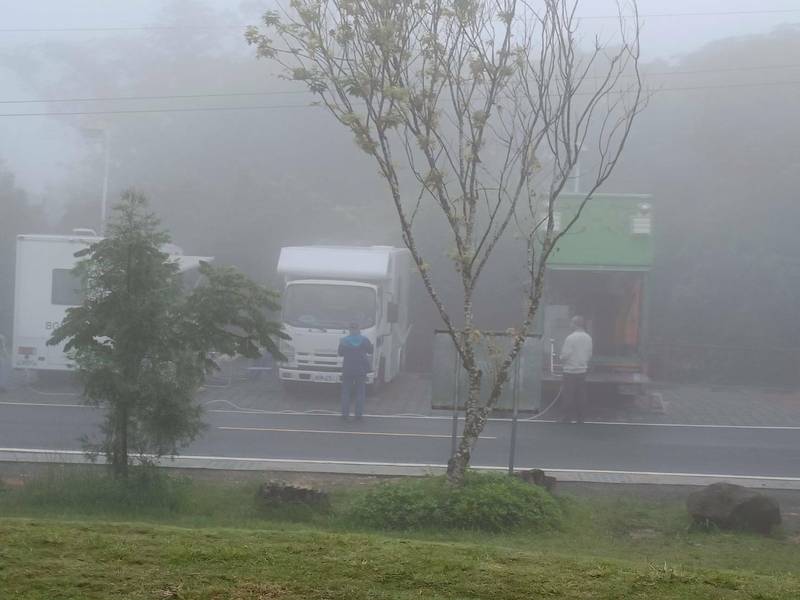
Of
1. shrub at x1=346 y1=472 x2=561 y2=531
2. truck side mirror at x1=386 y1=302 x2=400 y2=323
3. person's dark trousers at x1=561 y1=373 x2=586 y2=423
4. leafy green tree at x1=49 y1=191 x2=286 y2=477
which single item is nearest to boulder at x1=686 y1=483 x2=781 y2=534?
shrub at x1=346 y1=472 x2=561 y2=531

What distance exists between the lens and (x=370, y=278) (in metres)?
21.2

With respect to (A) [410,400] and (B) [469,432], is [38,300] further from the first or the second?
(B) [469,432]

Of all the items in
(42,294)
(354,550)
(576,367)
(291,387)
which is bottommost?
(291,387)

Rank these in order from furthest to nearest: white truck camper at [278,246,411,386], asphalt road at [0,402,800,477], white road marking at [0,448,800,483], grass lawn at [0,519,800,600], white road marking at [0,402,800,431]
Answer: white truck camper at [278,246,411,386] < white road marking at [0,402,800,431] < asphalt road at [0,402,800,477] < white road marking at [0,448,800,483] < grass lawn at [0,519,800,600]

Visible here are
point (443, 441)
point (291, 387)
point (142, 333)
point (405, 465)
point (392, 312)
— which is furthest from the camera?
point (291, 387)

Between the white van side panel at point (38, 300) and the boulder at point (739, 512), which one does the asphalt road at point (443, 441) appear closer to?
the white van side panel at point (38, 300)

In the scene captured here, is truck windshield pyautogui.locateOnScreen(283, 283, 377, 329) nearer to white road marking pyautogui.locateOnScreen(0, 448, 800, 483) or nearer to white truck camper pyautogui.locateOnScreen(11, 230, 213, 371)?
white truck camper pyautogui.locateOnScreen(11, 230, 213, 371)

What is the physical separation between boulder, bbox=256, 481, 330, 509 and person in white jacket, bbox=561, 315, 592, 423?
9466mm

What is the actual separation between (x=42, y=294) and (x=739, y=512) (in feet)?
53.0

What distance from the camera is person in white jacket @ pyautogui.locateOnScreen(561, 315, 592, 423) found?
60.4 feet

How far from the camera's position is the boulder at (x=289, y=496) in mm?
9570

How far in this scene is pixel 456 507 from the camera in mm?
9000

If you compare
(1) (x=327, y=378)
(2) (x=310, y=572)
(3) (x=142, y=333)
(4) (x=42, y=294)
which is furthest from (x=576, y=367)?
(2) (x=310, y=572)

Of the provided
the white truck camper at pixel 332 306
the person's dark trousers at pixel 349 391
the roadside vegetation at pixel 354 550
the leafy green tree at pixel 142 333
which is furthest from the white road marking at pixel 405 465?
the white truck camper at pixel 332 306
